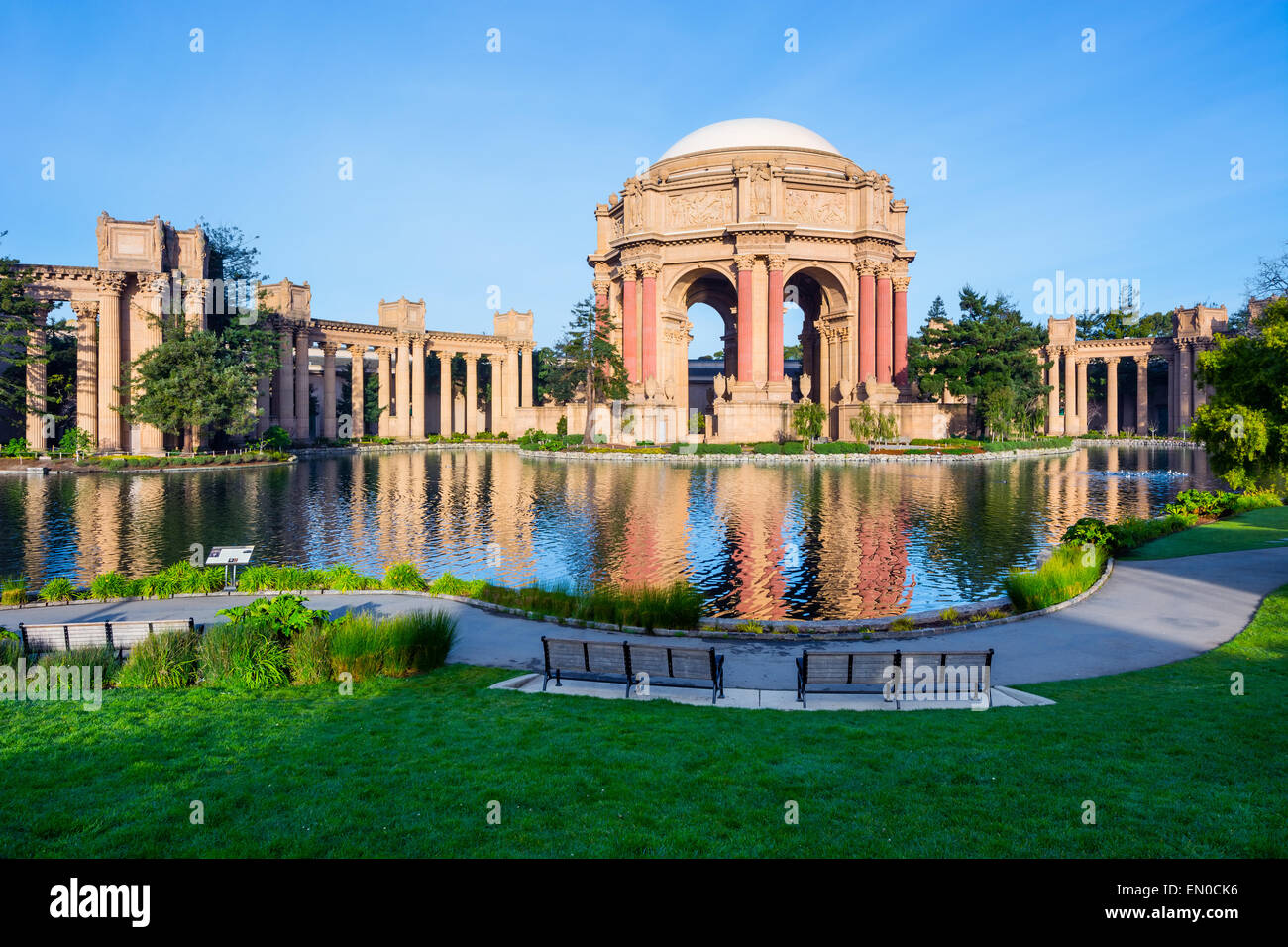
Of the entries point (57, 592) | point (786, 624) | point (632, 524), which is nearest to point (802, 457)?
point (632, 524)

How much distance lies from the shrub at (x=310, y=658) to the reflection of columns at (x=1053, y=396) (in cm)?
9404

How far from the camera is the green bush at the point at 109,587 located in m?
14.9

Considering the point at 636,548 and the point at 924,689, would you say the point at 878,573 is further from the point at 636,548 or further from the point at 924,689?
the point at 924,689

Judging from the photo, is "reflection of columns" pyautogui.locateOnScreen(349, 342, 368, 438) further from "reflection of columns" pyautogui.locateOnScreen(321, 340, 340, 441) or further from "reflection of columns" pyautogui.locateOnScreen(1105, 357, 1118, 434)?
"reflection of columns" pyautogui.locateOnScreen(1105, 357, 1118, 434)

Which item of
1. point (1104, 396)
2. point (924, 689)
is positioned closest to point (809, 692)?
point (924, 689)

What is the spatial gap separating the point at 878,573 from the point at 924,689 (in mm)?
8477

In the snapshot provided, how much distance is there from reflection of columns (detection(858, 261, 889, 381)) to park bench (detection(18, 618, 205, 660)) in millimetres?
69340

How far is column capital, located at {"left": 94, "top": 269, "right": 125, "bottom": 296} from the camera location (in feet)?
174

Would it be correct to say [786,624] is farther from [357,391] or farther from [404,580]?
[357,391]

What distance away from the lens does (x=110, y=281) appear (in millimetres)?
53062

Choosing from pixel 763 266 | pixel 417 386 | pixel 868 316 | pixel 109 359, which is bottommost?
pixel 109 359

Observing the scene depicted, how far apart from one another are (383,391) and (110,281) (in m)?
34.7

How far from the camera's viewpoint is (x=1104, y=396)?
10219 centimetres

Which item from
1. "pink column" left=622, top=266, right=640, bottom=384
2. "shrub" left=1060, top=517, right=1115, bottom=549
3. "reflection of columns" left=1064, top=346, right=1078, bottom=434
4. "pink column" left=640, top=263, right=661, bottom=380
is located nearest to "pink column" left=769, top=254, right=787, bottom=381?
"pink column" left=640, top=263, right=661, bottom=380
